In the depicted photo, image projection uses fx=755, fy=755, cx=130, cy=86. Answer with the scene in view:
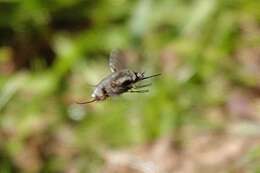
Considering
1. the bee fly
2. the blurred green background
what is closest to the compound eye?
the bee fly

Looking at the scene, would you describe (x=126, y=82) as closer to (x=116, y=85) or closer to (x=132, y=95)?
(x=116, y=85)

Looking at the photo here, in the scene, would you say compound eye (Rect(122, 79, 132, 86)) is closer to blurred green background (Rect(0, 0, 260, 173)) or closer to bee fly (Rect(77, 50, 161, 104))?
bee fly (Rect(77, 50, 161, 104))

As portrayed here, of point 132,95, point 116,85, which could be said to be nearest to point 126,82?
point 116,85

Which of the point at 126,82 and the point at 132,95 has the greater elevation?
the point at 132,95

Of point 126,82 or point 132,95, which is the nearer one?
point 126,82

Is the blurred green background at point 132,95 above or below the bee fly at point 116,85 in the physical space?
above

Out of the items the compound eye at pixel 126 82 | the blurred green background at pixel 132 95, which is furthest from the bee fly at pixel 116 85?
the blurred green background at pixel 132 95

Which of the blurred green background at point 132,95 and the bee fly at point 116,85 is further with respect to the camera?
the blurred green background at point 132,95

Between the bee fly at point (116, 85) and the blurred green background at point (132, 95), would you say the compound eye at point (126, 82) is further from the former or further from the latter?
the blurred green background at point (132, 95)
